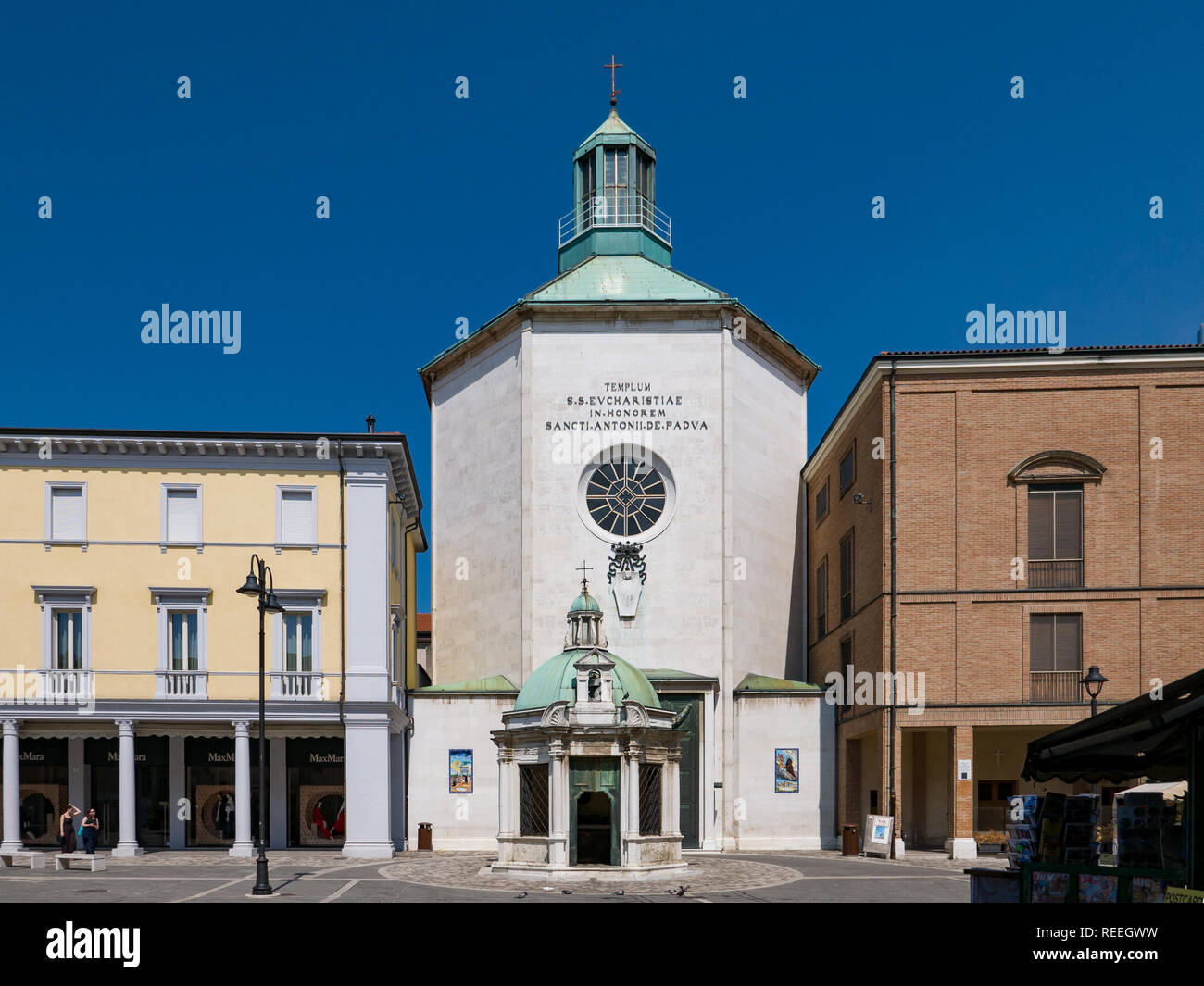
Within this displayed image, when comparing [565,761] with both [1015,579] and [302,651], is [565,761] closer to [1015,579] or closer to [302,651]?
[302,651]

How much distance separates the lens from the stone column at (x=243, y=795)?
37312 millimetres

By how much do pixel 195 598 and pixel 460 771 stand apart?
37.3 ft

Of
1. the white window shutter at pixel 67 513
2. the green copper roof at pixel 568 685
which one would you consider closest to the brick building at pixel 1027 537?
the green copper roof at pixel 568 685

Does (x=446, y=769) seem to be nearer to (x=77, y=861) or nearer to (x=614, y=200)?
(x=77, y=861)

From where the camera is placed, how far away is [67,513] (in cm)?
3862

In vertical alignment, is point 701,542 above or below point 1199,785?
above

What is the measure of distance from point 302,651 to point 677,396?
16.7m

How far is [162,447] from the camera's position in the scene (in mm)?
38438

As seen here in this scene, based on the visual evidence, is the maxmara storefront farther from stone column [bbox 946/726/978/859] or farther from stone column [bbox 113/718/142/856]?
stone column [bbox 946/726/978/859]

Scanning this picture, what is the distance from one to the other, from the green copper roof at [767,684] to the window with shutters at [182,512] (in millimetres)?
19488

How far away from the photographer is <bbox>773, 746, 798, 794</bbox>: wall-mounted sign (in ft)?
144

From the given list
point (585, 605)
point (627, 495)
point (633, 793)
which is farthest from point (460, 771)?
point (633, 793)

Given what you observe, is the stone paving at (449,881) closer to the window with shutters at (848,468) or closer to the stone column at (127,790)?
the stone column at (127,790)
